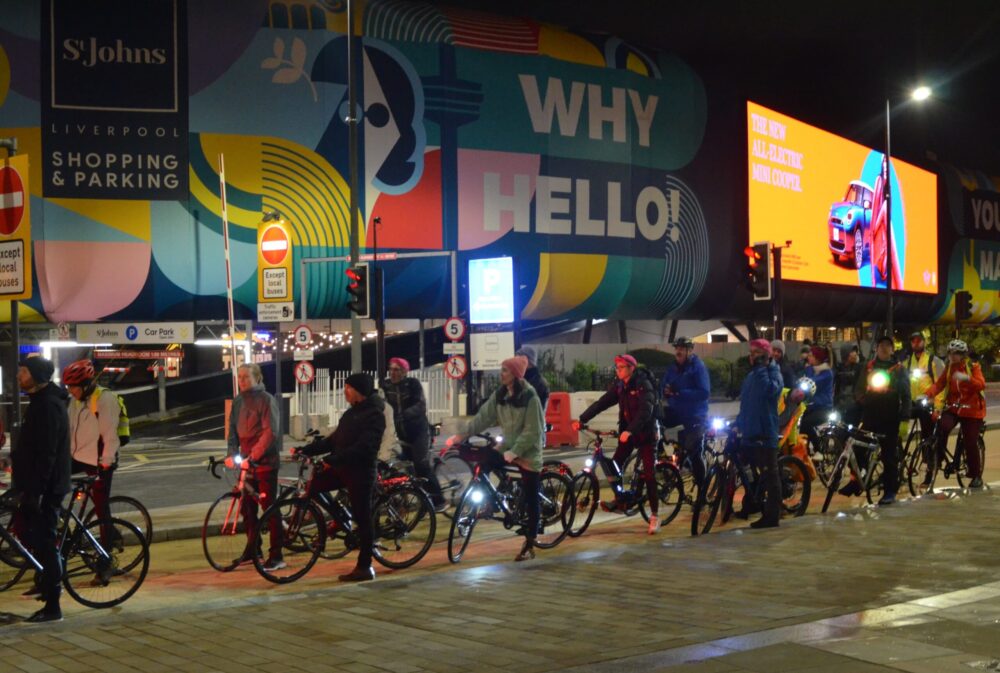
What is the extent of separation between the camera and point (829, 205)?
151ft

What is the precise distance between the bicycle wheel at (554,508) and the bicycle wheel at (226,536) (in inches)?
105

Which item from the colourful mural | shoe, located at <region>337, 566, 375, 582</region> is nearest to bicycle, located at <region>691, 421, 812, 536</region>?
shoe, located at <region>337, 566, 375, 582</region>

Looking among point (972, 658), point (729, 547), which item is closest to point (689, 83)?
point (729, 547)

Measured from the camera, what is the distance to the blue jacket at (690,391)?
12.5 meters

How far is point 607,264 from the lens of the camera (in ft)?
124

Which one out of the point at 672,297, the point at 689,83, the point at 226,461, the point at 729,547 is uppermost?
the point at 689,83

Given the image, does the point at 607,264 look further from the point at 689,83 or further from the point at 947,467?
the point at 947,467

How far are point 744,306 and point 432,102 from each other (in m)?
16.4

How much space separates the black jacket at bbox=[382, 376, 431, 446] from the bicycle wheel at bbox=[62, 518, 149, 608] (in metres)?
4.42

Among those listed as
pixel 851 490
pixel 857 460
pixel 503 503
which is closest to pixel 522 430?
pixel 503 503

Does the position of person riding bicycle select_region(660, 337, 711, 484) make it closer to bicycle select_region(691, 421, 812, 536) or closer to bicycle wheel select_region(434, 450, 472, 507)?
bicycle select_region(691, 421, 812, 536)

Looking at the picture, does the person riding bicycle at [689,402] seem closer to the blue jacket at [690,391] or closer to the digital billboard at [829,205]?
the blue jacket at [690,391]

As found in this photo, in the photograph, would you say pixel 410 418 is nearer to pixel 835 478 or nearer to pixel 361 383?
pixel 361 383

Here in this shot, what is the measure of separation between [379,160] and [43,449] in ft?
88.2
